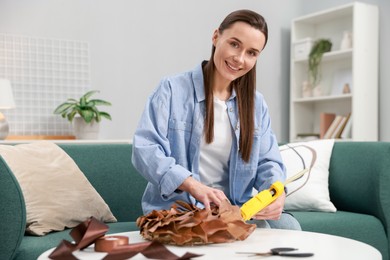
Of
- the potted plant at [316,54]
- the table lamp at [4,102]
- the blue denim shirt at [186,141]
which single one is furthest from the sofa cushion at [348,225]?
the potted plant at [316,54]

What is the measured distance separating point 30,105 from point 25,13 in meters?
0.67

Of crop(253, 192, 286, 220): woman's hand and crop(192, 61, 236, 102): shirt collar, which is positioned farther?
crop(192, 61, 236, 102): shirt collar

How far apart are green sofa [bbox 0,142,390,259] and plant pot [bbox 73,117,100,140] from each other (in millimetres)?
1356

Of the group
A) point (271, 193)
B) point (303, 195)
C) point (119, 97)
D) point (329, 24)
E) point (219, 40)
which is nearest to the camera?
point (271, 193)

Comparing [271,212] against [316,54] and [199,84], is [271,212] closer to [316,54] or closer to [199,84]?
[199,84]

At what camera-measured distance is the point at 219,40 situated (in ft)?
5.71

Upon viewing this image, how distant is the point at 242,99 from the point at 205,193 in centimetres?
49

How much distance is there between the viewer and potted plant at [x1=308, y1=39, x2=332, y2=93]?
475 centimetres

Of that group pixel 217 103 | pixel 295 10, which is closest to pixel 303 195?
pixel 217 103

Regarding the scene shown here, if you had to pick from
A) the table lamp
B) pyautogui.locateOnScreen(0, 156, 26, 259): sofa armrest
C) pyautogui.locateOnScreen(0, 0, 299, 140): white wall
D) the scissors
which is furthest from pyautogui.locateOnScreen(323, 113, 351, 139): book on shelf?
the scissors

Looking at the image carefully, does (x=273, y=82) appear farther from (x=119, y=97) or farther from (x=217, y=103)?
(x=217, y=103)

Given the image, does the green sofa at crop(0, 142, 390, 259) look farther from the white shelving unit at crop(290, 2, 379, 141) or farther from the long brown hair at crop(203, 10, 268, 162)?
the white shelving unit at crop(290, 2, 379, 141)

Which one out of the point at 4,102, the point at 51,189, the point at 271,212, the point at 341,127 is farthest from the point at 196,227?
the point at 341,127

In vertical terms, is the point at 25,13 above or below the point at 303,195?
above
